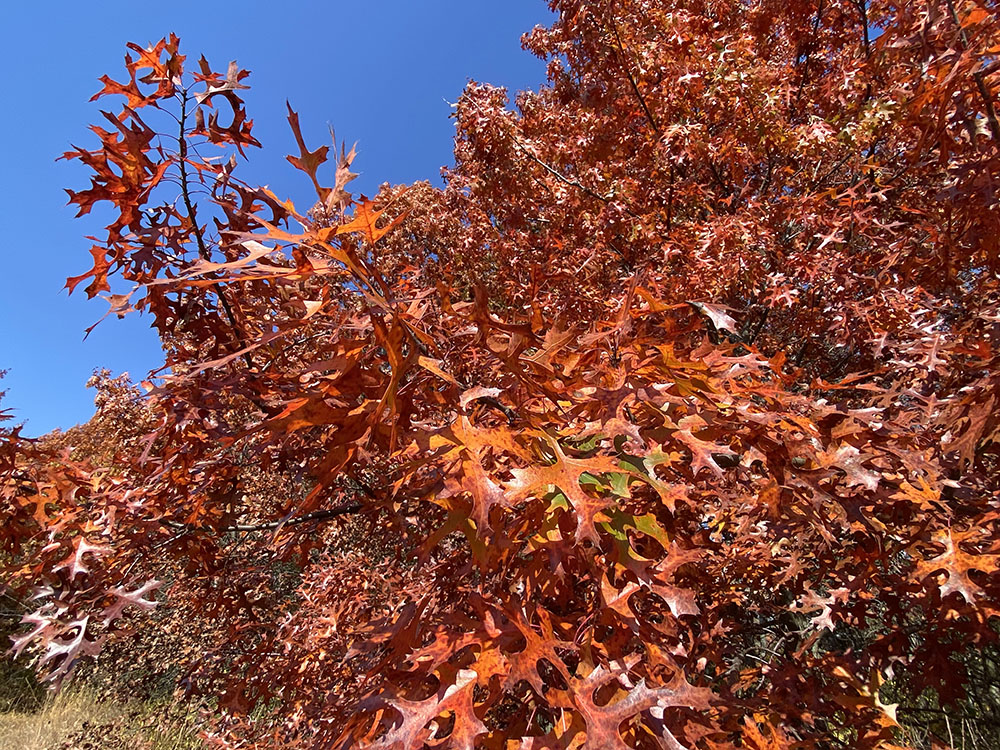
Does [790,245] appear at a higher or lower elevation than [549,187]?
lower

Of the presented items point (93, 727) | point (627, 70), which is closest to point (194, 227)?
point (627, 70)

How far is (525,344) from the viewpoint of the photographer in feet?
3.70

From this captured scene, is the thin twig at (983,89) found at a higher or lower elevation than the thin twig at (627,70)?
lower

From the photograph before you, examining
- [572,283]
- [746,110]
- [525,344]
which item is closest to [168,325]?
[525,344]

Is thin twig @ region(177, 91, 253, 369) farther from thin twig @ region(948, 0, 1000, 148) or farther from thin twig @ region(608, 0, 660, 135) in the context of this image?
thin twig @ region(608, 0, 660, 135)

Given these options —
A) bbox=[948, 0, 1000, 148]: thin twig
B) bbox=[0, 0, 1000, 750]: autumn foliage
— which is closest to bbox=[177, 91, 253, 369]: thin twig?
bbox=[0, 0, 1000, 750]: autumn foliage

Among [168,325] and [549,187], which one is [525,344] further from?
[549,187]

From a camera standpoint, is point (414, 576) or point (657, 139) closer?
point (414, 576)

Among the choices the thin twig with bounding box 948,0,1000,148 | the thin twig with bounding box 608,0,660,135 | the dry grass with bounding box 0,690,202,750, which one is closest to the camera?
the thin twig with bounding box 948,0,1000,148

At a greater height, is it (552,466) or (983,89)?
(983,89)

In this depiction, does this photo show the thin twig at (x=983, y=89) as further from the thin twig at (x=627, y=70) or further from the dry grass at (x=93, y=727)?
the dry grass at (x=93, y=727)

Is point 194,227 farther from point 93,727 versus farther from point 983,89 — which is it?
point 93,727

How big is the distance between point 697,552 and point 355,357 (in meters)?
0.87

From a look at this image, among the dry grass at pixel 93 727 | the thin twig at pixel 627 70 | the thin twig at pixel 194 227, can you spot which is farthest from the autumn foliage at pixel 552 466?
the dry grass at pixel 93 727
